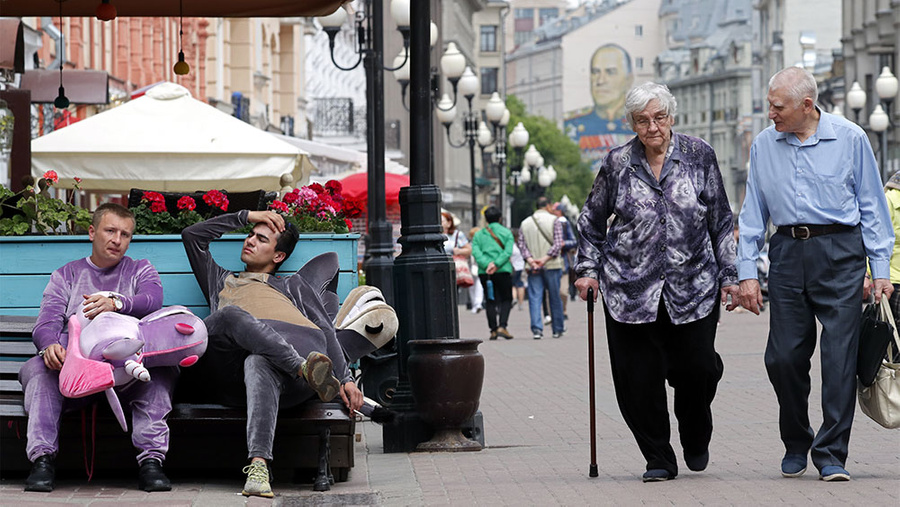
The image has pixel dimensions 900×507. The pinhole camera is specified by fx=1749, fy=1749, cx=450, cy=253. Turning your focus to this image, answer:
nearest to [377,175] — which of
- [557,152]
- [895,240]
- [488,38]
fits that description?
[895,240]

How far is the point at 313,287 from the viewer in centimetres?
870

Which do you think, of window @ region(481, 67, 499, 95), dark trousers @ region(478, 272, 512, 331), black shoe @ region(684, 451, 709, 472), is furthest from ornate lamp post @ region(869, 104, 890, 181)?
window @ region(481, 67, 499, 95)

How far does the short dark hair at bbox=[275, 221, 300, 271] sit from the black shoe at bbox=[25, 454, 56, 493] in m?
1.60

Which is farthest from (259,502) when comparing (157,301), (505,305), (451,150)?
(451,150)

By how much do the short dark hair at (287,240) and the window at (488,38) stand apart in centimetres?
11232

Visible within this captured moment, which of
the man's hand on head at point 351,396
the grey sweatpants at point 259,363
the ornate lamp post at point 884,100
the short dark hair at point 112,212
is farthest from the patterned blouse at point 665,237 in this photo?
the ornate lamp post at point 884,100

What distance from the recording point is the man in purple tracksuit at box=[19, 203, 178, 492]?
7.79 metres

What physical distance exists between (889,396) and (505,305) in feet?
51.3

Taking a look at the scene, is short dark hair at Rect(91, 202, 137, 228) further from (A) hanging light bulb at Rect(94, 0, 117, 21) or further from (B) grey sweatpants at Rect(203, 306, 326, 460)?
(A) hanging light bulb at Rect(94, 0, 117, 21)

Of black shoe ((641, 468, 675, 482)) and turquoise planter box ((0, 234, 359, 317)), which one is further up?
turquoise planter box ((0, 234, 359, 317))

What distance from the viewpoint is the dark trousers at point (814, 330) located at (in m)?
7.88

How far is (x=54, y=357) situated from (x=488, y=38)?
115 meters

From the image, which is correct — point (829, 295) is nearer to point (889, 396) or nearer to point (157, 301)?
point (889, 396)

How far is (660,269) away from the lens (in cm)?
783
